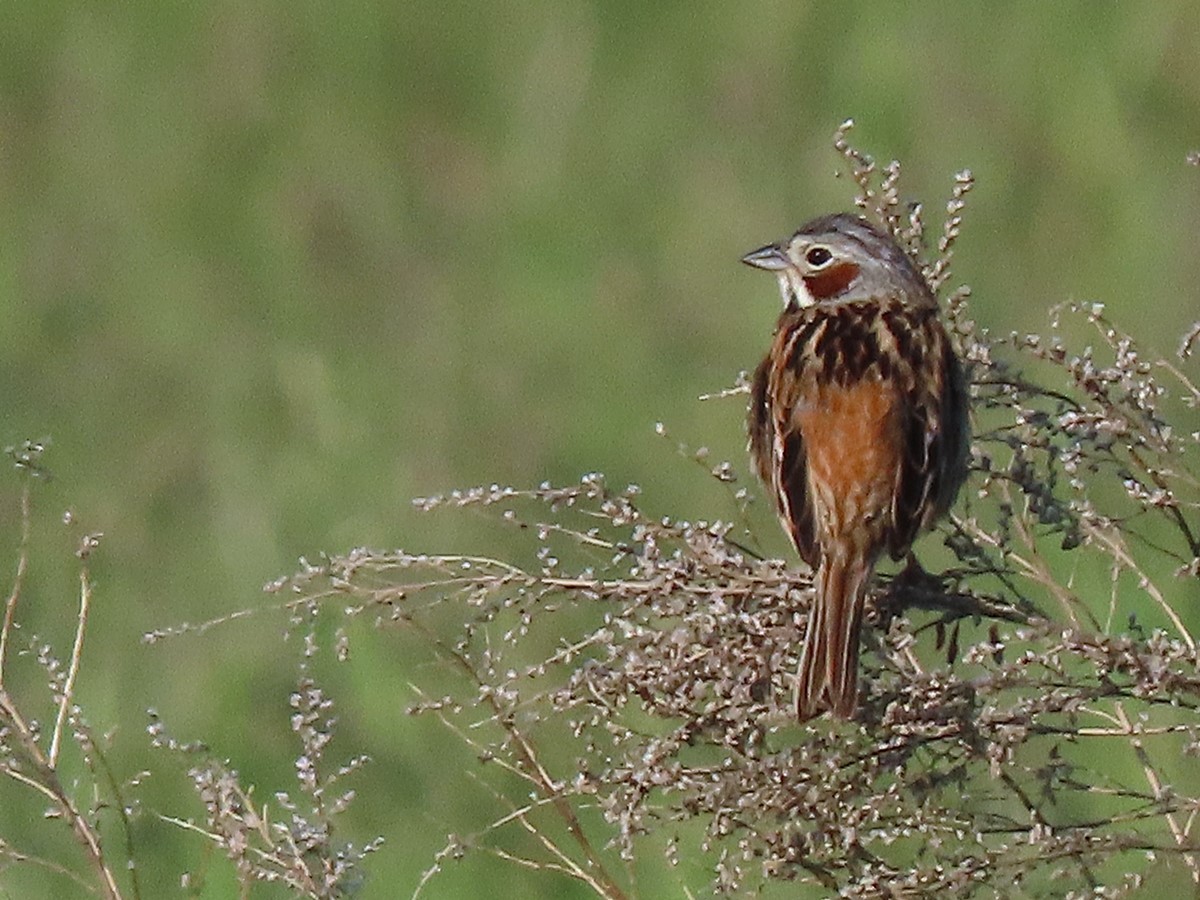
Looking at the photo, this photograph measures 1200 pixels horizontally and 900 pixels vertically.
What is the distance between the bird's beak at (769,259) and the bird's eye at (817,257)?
0.06m

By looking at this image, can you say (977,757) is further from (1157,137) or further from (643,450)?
(1157,137)

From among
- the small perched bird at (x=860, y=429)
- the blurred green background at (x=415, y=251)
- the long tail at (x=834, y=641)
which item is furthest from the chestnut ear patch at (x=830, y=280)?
the blurred green background at (x=415, y=251)

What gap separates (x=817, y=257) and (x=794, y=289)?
3.1 inches

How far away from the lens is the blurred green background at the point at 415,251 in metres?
5.68

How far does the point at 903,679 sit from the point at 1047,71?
3.99 m

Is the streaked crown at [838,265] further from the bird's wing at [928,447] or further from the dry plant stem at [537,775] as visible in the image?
the dry plant stem at [537,775]

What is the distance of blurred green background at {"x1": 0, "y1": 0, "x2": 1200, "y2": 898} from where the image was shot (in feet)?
18.6

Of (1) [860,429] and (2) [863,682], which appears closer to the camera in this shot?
(2) [863,682]

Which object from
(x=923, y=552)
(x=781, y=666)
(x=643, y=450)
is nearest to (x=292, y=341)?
(x=643, y=450)

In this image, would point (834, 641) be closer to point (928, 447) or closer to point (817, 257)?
point (928, 447)

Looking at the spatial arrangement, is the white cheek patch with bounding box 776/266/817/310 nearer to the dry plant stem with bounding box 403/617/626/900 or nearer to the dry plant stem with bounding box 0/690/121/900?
the dry plant stem with bounding box 403/617/626/900

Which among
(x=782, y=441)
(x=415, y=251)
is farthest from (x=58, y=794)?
(x=415, y=251)

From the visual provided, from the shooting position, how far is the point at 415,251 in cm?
717

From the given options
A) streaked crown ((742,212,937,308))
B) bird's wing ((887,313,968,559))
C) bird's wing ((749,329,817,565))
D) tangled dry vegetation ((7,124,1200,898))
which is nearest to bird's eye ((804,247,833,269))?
streaked crown ((742,212,937,308))
